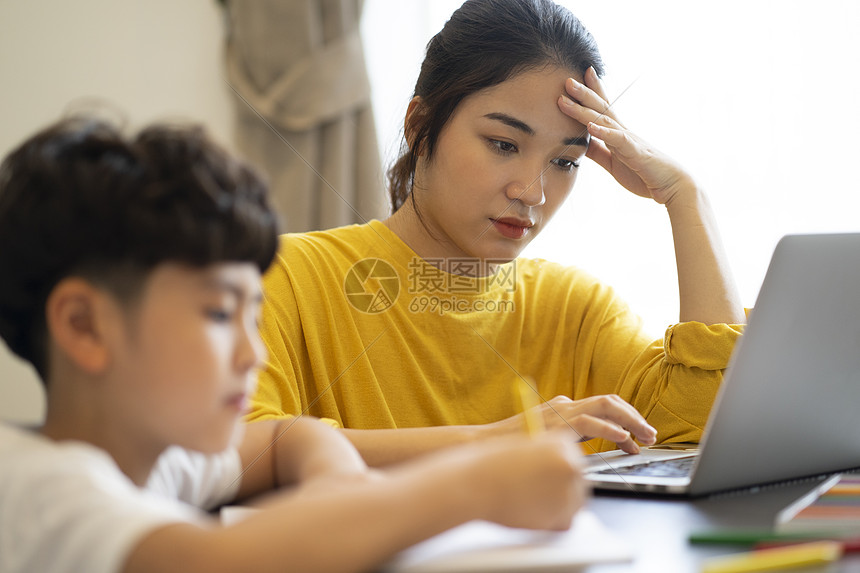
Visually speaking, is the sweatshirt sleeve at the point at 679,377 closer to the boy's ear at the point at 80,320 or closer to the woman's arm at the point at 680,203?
the woman's arm at the point at 680,203

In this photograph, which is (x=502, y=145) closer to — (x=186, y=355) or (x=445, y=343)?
(x=445, y=343)

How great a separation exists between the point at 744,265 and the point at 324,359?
0.93m

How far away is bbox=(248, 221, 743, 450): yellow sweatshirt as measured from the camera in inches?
39.1

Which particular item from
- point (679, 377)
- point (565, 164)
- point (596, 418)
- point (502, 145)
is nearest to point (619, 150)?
point (565, 164)

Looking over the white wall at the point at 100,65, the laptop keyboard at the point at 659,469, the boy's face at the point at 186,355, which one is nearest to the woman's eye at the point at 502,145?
the laptop keyboard at the point at 659,469

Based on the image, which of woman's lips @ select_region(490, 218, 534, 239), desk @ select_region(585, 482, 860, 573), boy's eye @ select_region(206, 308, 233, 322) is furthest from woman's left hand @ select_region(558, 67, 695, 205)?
boy's eye @ select_region(206, 308, 233, 322)

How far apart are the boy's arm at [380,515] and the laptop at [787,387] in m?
0.23

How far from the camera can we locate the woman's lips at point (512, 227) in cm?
110

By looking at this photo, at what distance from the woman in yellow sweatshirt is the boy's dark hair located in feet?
1.54

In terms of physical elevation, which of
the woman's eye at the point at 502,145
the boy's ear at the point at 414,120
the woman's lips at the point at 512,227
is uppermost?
the boy's ear at the point at 414,120

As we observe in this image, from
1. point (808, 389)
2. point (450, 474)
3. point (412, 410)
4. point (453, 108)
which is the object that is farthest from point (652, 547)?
point (453, 108)

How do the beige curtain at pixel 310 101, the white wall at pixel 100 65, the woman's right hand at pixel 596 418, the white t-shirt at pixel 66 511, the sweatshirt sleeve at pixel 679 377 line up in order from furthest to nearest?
the beige curtain at pixel 310 101 < the white wall at pixel 100 65 < the sweatshirt sleeve at pixel 679 377 < the woman's right hand at pixel 596 418 < the white t-shirt at pixel 66 511

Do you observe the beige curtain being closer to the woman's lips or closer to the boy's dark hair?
the woman's lips

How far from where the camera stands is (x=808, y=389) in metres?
0.67
